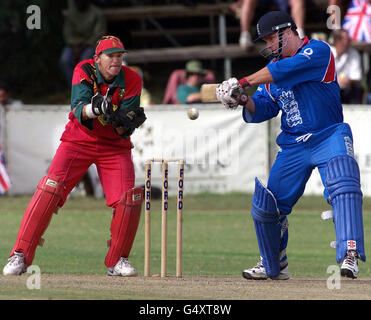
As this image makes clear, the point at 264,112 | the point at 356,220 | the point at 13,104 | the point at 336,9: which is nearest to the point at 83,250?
the point at 264,112

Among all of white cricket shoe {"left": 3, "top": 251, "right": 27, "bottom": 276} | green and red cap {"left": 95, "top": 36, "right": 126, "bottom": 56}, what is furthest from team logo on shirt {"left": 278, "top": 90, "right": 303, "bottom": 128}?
white cricket shoe {"left": 3, "top": 251, "right": 27, "bottom": 276}

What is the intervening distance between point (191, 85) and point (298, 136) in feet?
31.0

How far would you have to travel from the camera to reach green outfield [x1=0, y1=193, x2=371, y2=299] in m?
10.4

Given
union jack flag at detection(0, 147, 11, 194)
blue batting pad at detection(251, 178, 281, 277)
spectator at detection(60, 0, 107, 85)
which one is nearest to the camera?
blue batting pad at detection(251, 178, 281, 277)

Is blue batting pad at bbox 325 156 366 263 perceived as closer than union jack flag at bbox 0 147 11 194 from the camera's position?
Yes

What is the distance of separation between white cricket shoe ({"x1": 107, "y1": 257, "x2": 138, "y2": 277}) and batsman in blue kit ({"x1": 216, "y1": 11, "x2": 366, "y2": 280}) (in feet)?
3.27

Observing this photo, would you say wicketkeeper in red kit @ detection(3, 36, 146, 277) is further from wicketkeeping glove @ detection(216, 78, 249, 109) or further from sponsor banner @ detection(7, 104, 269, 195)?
sponsor banner @ detection(7, 104, 269, 195)

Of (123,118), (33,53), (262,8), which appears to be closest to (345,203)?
(123,118)

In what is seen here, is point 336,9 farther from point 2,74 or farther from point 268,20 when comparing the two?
point 268,20

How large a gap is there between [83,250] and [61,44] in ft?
36.9

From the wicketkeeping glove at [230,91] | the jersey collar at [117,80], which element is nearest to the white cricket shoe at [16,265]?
the jersey collar at [117,80]

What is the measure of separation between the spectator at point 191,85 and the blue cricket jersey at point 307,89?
9021mm

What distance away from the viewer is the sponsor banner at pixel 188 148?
52.7 feet

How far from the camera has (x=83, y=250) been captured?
38.5 feet
